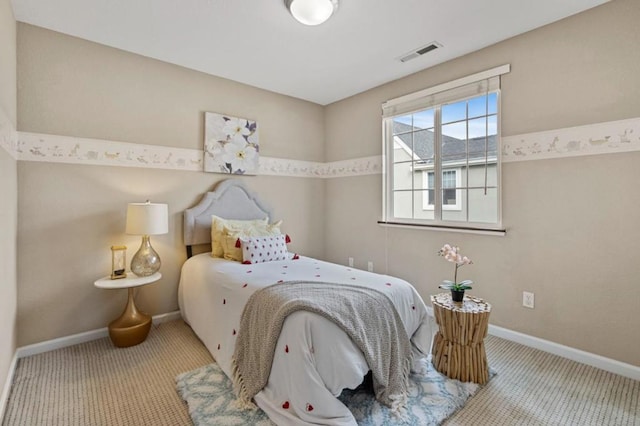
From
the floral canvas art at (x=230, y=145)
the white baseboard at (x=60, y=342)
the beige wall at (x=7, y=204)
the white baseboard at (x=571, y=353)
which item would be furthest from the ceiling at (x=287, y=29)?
the white baseboard at (x=60, y=342)

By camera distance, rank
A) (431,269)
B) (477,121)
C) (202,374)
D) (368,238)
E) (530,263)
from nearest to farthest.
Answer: (202,374)
(530,263)
(477,121)
(431,269)
(368,238)

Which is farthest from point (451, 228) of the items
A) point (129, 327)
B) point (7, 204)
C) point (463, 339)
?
point (7, 204)

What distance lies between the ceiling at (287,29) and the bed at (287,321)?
130cm

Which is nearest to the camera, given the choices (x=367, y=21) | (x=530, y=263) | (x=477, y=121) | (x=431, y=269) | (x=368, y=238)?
(x=367, y=21)

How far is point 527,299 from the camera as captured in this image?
98.3 inches

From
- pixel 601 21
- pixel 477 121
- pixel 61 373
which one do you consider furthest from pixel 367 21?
pixel 61 373

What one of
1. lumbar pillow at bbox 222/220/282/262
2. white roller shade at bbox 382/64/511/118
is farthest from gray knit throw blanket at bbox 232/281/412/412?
white roller shade at bbox 382/64/511/118

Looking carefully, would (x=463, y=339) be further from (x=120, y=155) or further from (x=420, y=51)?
(x=120, y=155)

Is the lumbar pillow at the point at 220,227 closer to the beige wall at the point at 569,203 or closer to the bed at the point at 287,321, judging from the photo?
the bed at the point at 287,321

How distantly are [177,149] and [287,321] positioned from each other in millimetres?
2255

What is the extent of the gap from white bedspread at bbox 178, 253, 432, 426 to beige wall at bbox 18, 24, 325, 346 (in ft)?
2.18

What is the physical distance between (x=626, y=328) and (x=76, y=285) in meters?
4.11

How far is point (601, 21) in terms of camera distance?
6.99ft

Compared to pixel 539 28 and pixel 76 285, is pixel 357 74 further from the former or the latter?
pixel 76 285
